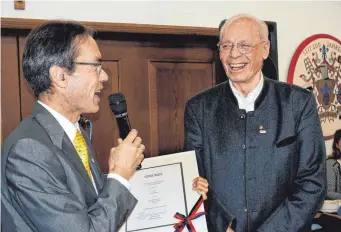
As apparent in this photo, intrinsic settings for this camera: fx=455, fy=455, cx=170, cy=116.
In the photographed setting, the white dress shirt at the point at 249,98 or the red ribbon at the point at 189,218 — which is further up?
the white dress shirt at the point at 249,98

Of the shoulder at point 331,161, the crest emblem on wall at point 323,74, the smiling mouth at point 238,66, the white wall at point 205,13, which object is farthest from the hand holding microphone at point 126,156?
the shoulder at point 331,161

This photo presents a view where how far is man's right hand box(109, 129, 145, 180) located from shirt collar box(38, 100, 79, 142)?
146 mm

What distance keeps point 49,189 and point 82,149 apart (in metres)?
0.32

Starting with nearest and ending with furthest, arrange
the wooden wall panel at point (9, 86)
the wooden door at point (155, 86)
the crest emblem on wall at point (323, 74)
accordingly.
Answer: the wooden wall panel at point (9, 86) < the wooden door at point (155, 86) < the crest emblem on wall at point (323, 74)

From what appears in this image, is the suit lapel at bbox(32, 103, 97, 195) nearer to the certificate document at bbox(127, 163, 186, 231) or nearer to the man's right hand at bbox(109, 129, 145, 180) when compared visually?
the man's right hand at bbox(109, 129, 145, 180)

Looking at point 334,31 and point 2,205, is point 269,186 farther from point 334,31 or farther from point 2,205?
point 334,31

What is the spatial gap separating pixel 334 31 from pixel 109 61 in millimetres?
2260

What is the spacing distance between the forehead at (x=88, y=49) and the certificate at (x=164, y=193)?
1.42ft

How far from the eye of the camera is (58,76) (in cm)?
132

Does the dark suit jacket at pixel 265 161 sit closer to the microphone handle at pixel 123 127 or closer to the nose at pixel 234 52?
the nose at pixel 234 52

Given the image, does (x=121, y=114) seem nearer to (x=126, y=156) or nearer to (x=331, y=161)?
(x=126, y=156)

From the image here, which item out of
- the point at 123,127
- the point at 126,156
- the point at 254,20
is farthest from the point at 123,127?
the point at 254,20

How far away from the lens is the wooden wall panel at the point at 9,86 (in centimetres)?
254

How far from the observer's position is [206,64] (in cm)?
330
